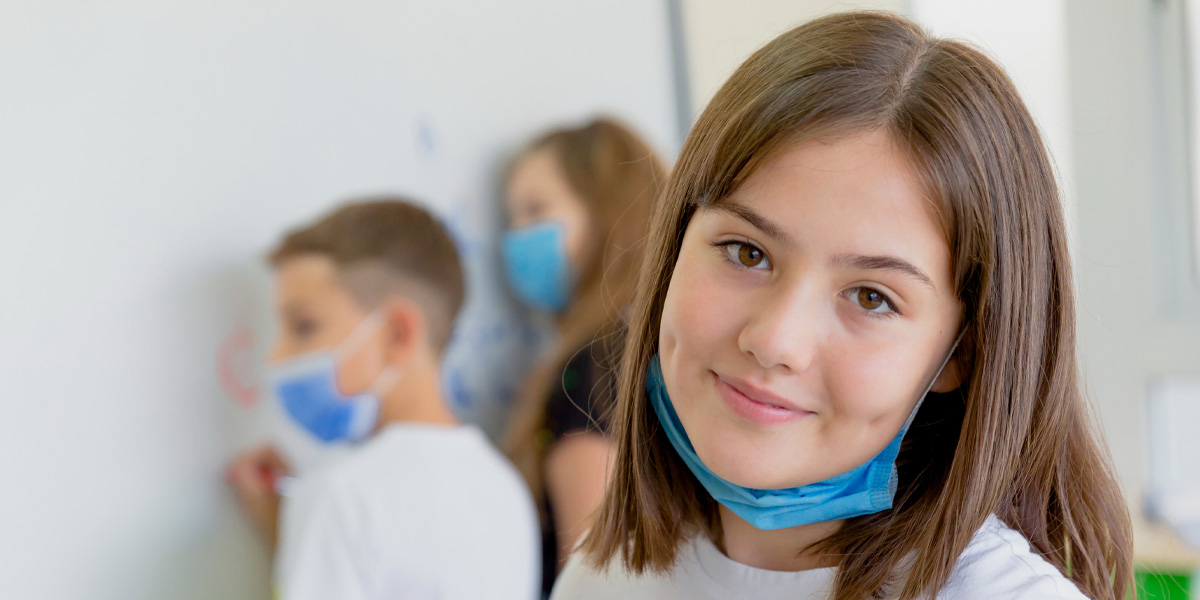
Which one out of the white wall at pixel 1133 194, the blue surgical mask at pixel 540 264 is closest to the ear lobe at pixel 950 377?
the blue surgical mask at pixel 540 264

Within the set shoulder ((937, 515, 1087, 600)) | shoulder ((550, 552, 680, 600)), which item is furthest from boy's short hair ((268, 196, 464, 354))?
shoulder ((937, 515, 1087, 600))

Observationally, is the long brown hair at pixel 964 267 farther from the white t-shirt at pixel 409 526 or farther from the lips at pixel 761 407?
the white t-shirt at pixel 409 526

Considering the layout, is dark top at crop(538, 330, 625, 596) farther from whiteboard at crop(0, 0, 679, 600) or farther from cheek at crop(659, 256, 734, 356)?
cheek at crop(659, 256, 734, 356)

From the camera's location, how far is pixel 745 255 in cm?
73

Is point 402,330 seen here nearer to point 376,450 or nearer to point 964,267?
point 376,450

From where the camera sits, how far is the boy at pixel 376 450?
1363 mm

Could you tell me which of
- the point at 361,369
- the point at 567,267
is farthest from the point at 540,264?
the point at 361,369

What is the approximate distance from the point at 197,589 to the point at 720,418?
0.95 metres

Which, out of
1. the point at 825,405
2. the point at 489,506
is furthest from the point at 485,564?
the point at 825,405

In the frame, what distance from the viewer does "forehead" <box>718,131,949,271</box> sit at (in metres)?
0.67

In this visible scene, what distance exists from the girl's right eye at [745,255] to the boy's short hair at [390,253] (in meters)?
0.88

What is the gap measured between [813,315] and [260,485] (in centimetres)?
101

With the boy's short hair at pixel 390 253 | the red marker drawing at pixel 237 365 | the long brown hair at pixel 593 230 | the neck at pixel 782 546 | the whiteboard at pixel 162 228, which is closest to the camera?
the neck at pixel 782 546

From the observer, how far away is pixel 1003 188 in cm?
70
